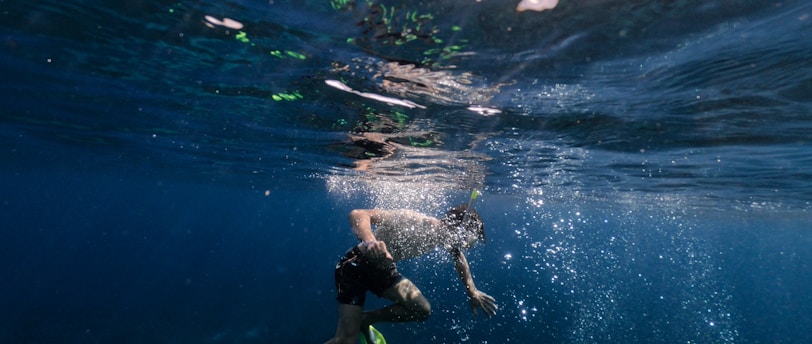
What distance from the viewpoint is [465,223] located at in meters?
6.78

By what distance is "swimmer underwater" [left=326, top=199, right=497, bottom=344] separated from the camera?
20.0 ft

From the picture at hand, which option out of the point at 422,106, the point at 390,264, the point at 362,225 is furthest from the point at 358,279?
the point at 422,106

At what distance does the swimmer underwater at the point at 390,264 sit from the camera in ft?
20.0

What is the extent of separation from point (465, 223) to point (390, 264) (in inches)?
62.5

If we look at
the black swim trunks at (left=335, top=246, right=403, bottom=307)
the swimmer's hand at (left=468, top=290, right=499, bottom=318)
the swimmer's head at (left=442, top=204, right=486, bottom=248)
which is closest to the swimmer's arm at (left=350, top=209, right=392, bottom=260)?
the black swim trunks at (left=335, top=246, right=403, bottom=307)

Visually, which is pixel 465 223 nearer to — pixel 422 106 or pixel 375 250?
pixel 375 250

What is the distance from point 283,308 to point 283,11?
1944 centimetres

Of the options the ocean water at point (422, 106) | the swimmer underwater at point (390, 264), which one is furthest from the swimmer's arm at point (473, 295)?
the ocean water at point (422, 106)

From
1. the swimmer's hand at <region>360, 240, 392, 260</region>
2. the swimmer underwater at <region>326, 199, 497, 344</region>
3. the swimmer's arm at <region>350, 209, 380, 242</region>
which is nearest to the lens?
the swimmer's hand at <region>360, 240, 392, 260</region>

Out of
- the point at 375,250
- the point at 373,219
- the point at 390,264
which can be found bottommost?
the point at 390,264

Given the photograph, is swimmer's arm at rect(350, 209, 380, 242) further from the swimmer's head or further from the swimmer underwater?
the swimmer's head

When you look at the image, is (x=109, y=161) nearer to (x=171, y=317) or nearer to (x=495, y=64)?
(x=171, y=317)

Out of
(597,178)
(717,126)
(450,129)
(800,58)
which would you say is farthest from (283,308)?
(800,58)

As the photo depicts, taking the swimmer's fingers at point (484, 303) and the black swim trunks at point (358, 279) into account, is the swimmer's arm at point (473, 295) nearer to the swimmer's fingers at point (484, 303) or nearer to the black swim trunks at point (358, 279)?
the swimmer's fingers at point (484, 303)
